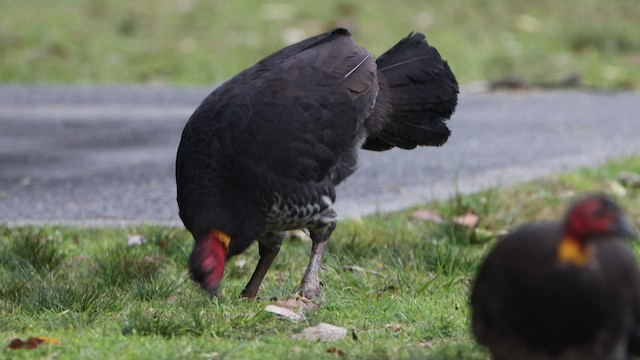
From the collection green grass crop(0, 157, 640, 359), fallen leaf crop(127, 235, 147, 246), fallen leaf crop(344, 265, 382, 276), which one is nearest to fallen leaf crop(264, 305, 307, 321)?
green grass crop(0, 157, 640, 359)

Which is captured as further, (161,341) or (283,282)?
(283,282)

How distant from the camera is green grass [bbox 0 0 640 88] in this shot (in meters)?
11.7

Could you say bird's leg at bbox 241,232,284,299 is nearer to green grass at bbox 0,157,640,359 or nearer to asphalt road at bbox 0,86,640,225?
green grass at bbox 0,157,640,359

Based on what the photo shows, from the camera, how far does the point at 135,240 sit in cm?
587

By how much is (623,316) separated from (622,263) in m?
0.15

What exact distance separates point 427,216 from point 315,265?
1.48 metres

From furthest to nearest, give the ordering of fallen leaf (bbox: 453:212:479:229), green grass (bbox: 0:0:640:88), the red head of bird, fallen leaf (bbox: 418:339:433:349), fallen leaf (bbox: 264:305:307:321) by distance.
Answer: green grass (bbox: 0:0:640:88) → fallen leaf (bbox: 453:212:479:229) → fallen leaf (bbox: 264:305:307:321) → the red head of bird → fallen leaf (bbox: 418:339:433:349)

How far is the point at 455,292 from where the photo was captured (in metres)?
5.06

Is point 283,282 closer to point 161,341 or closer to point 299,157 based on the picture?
point 299,157

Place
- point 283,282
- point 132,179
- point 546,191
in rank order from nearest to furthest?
point 283,282 → point 546,191 → point 132,179

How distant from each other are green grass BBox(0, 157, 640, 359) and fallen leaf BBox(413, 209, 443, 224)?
0.04 meters

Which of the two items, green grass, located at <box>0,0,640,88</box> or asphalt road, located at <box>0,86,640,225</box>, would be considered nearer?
asphalt road, located at <box>0,86,640,225</box>

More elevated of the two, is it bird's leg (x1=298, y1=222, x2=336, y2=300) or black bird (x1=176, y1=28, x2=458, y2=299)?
black bird (x1=176, y1=28, x2=458, y2=299)

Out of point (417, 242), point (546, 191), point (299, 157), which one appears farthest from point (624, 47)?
point (299, 157)
